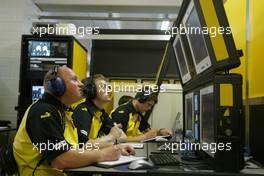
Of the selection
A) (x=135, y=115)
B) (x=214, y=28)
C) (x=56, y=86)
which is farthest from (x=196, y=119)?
(x=135, y=115)

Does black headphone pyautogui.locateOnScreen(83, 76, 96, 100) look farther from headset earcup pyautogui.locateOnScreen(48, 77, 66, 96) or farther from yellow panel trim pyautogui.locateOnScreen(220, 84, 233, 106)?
yellow panel trim pyautogui.locateOnScreen(220, 84, 233, 106)

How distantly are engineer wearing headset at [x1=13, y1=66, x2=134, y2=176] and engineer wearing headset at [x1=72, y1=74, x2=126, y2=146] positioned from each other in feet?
1.42

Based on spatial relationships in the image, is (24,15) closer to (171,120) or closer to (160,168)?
(171,120)

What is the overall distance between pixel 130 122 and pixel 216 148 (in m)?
2.00

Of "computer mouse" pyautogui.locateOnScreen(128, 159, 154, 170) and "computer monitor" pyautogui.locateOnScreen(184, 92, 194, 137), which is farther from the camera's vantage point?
"computer monitor" pyautogui.locateOnScreen(184, 92, 194, 137)

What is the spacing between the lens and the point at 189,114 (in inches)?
86.6

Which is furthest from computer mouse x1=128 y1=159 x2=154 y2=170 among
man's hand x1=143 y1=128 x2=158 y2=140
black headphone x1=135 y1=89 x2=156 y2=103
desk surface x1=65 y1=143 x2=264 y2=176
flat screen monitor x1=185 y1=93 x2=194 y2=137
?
black headphone x1=135 y1=89 x2=156 y2=103

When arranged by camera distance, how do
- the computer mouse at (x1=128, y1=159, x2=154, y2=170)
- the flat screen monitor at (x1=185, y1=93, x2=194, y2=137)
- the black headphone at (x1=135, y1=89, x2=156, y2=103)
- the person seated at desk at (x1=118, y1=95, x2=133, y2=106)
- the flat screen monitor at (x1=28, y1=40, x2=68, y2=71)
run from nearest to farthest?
1. the computer mouse at (x1=128, y1=159, x2=154, y2=170)
2. the flat screen monitor at (x1=185, y1=93, x2=194, y2=137)
3. the black headphone at (x1=135, y1=89, x2=156, y2=103)
4. the flat screen monitor at (x1=28, y1=40, x2=68, y2=71)
5. the person seated at desk at (x1=118, y1=95, x2=133, y2=106)

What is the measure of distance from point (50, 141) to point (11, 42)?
3088 millimetres

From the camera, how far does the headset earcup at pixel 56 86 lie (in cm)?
173

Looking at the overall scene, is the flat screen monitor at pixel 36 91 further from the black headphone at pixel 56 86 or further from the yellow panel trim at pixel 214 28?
the yellow panel trim at pixel 214 28

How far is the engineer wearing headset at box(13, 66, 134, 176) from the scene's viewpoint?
149cm

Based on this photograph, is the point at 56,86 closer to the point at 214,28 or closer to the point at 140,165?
the point at 140,165

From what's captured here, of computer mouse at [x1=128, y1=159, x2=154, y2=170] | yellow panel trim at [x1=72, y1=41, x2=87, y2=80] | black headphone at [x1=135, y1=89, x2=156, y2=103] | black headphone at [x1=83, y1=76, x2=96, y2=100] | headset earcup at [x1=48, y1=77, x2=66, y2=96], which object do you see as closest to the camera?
computer mouse at [x1=128, y1=159, x2=154, y2=170]
